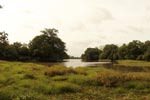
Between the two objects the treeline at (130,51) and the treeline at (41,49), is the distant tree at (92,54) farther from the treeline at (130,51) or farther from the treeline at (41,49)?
the treeline at (41,49)

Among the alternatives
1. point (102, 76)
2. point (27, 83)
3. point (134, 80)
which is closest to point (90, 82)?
point (102, 76)

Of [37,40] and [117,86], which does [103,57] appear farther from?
[117,86]

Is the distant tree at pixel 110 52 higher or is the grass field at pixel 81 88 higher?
the distant tree at pixel 110 52

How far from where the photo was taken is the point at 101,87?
2141 cm

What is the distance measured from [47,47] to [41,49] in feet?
8.91

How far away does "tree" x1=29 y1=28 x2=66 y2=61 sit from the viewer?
10994 cm

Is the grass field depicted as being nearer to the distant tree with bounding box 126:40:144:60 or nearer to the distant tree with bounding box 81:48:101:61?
the distant tree with bounding box 126:40:144:60

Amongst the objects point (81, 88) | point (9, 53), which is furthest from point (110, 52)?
point (81, 88)

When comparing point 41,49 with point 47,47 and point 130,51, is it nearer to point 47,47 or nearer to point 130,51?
point 47,47

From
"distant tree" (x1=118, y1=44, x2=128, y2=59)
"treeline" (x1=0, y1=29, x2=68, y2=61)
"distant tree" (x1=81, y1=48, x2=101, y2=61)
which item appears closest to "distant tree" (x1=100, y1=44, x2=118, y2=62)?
"distant tree" (x1=118, y1=44, x2=128, y2=59)

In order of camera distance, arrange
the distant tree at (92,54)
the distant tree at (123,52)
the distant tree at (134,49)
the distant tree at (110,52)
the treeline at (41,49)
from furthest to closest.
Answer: the distant tree at (92,54) < the distant tree at (110,52) < the distant tree at (123,52) < the distant tree at (134,49) < the treeline at (41,49)

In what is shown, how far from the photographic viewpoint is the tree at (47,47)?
110 metres

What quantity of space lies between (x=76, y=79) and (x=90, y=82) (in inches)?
56.3

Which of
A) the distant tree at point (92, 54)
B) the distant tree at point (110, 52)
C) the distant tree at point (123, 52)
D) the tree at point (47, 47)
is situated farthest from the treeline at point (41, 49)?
the distant tree at point (92, 54)
